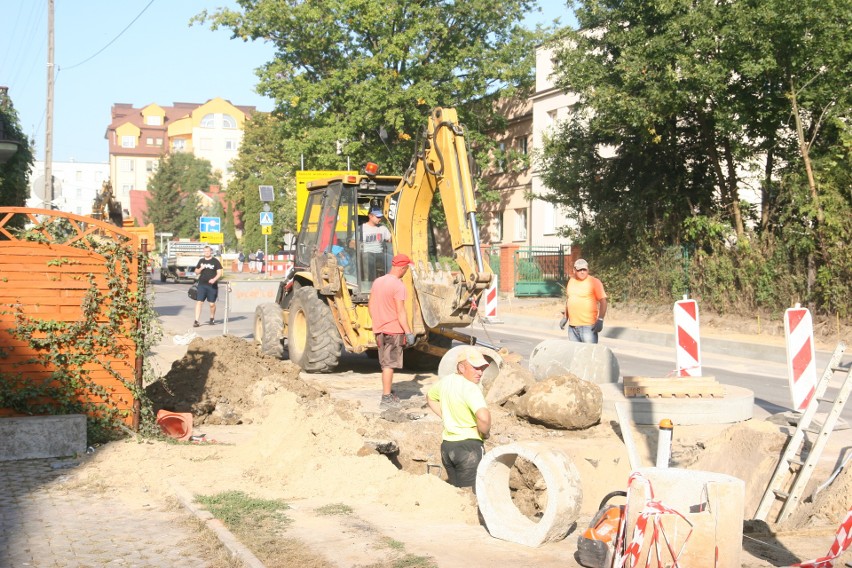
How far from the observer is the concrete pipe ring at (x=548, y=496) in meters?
5.99

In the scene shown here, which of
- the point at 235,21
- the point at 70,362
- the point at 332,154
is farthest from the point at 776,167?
the point at 235,21

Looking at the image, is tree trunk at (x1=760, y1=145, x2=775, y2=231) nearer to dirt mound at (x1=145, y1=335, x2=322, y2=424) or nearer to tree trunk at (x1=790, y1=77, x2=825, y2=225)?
tree trunk at (x1=790, y1=77, x2=825, y2=225)

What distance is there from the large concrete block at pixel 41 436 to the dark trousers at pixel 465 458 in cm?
333

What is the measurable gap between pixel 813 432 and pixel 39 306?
6.81 m

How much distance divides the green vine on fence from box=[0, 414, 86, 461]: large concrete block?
265mm

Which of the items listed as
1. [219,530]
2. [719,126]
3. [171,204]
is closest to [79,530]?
[219,530]

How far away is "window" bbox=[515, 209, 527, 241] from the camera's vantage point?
46.5m

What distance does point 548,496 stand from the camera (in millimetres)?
6055

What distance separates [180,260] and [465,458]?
164 ft

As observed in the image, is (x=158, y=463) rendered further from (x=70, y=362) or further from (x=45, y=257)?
(x=45, y=257)

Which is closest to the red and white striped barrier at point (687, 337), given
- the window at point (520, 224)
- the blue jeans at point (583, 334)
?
the blue jeans at point (583, 334)

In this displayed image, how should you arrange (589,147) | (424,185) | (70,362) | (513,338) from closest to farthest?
1. (70,362)
2. (424,185)
3. (513,338)
4. (589,147)

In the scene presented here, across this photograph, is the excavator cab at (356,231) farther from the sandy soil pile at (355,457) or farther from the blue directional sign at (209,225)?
the blue directional sign at (209,225)

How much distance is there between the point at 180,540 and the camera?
6070 millimetres
